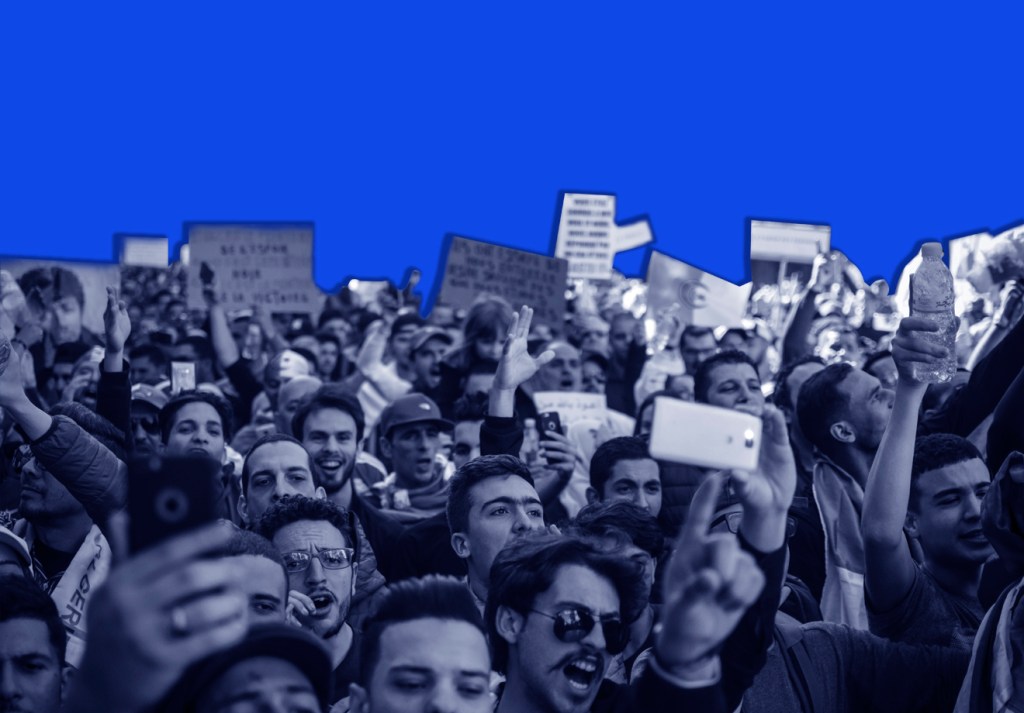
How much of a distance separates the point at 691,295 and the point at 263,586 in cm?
705

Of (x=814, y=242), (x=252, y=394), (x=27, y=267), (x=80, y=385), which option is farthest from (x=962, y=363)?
(x=27, y=267)

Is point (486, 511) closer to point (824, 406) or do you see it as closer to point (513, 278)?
point (824, 406)

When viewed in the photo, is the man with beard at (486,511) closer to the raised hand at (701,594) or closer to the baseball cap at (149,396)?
the raised hand at (701,594)

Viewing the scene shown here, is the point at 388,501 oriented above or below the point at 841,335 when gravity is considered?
below

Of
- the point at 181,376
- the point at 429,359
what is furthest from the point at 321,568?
the point at 429,359

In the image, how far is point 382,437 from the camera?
6574mm

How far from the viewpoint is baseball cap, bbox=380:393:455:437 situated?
6418 mm

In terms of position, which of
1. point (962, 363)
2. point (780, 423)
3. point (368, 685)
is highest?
point (962, 363)

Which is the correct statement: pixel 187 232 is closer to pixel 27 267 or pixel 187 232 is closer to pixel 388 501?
pixel 27 267

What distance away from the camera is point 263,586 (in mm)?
3428

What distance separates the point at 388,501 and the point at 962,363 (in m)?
5.51

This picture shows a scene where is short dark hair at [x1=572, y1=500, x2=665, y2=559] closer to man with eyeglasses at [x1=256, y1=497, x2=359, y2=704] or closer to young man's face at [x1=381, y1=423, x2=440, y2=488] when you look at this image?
man with eyeglasses at [x1=256, y1=497, x2=359, y2=704]

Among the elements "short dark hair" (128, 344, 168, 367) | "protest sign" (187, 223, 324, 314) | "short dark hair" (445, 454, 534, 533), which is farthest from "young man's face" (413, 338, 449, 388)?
"short dark hair" (445, 454, 534, 533)

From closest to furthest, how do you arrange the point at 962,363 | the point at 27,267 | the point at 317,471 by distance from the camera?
the point at 317,471
the point at 962,363
the point at 27,267
